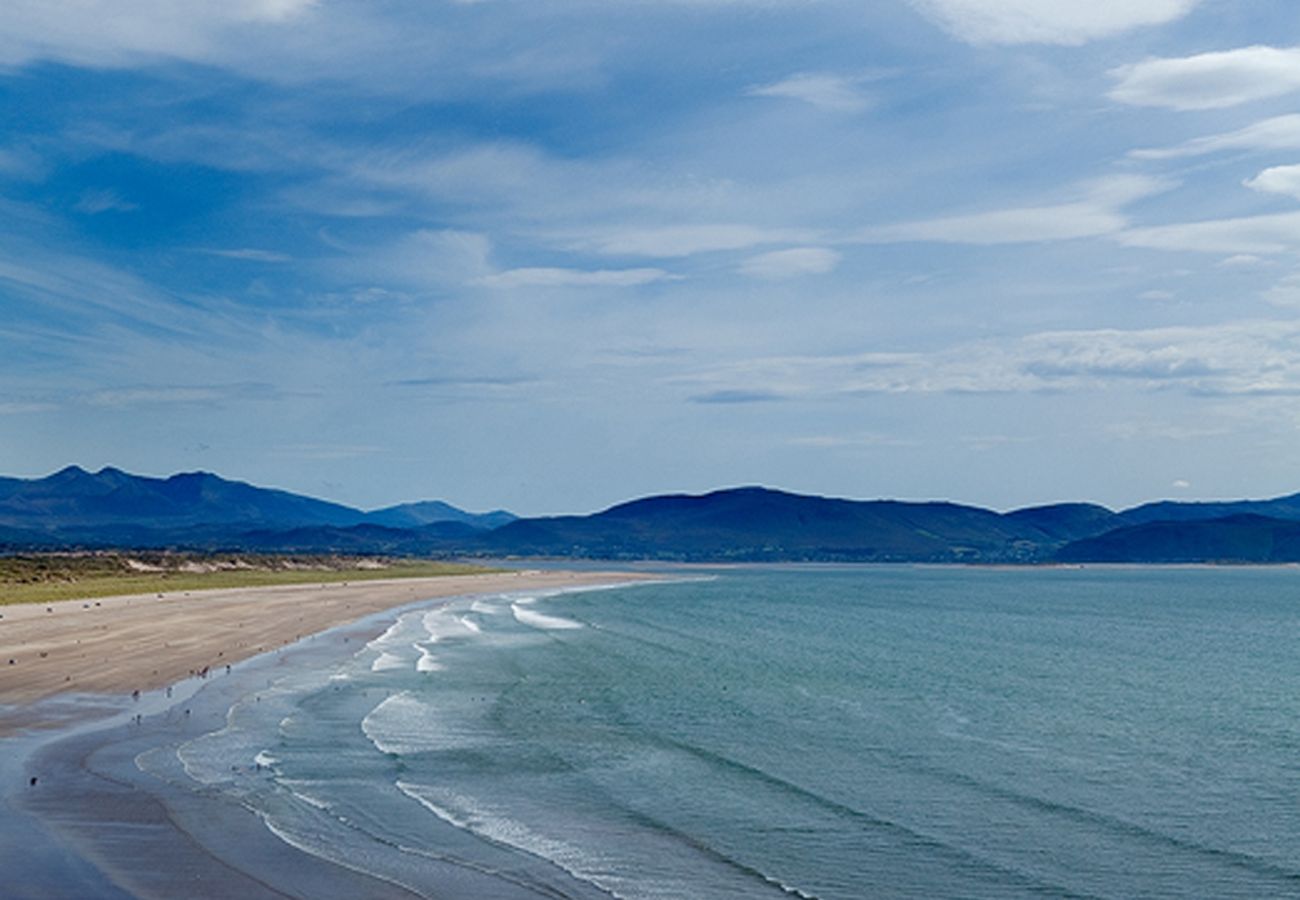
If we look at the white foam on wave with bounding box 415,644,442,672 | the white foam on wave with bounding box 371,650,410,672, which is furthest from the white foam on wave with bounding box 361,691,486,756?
the white foam on wave with bounding box 371,650,410,672

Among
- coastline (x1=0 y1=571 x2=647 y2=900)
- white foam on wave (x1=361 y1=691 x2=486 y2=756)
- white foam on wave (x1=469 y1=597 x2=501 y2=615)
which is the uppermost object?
coastline (x1=0 y1=571 x2=647 y2=900)

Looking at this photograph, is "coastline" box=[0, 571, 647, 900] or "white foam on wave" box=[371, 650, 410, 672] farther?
"white foam on wave" box=[371, 650, 410, 672]

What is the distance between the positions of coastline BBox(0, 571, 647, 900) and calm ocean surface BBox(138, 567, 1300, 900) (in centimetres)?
65

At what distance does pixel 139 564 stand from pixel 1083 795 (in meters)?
112

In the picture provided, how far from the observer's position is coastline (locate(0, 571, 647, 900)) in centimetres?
1555

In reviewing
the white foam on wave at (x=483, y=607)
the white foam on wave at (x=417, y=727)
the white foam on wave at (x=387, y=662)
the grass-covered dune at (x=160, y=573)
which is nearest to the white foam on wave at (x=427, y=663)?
the white foam on wave at (x=387, y=662)

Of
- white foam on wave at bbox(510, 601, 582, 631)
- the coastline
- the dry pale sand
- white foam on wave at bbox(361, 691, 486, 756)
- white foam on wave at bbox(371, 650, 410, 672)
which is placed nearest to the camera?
the coastline

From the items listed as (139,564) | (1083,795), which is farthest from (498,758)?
(139,564)

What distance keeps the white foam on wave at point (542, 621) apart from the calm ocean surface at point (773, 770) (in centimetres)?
1389

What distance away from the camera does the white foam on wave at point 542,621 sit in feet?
226

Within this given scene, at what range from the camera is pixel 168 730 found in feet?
92.5

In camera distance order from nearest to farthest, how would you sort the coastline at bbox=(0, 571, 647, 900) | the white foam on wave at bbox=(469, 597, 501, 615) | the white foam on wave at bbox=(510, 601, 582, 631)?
the coastline at bbox=(0, 571, 647, 900) < the white foam on wave at bbox=(510, 601, 582, 631) < the white foam on wave at bbox=(469, 597, 501, 615)

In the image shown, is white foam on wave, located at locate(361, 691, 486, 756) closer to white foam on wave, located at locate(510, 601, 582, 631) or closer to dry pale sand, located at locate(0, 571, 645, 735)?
dry pale sand, located at locate(0, 571, 645, 735)

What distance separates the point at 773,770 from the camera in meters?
25.5
